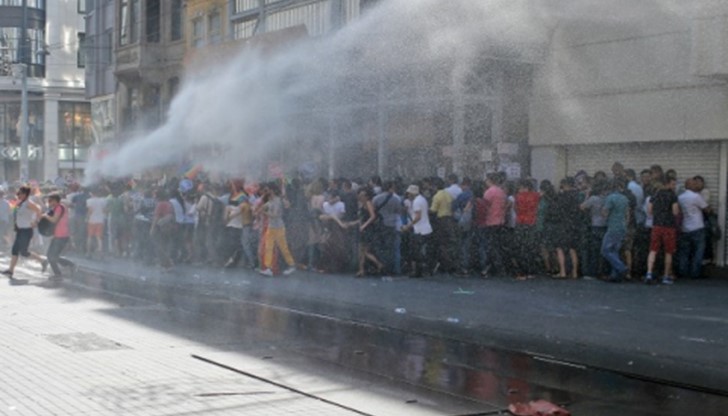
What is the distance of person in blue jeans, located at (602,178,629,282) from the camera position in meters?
15.3

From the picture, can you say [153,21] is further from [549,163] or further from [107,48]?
[549,163]

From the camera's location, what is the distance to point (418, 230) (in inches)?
672

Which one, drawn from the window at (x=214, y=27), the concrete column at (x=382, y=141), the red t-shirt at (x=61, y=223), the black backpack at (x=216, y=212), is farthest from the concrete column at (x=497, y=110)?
the window at (x=214, y=27)

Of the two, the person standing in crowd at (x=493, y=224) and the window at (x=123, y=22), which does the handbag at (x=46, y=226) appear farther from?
the window at (x=123, y=22)

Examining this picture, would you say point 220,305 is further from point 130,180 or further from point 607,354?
point 130,180

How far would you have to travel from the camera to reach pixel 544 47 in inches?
748

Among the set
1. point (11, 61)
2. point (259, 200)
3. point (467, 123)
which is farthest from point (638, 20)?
point (11, 61)

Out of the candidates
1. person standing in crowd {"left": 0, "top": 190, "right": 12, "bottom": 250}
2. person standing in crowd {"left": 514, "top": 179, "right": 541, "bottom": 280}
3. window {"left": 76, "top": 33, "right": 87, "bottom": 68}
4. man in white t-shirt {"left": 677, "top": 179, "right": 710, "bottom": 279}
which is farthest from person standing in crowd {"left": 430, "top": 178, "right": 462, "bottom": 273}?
Answer: window {"left": 76, "top": 33, "right": 87, "bottom": 68}

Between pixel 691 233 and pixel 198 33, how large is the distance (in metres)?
21.4

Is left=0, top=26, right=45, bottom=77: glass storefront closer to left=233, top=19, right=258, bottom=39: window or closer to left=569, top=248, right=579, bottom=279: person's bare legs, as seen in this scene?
left=233, top=19, right=258, bottom=39: window

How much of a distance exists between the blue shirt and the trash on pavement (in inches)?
333

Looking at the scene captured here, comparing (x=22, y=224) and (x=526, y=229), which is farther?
(x=22, y=224)

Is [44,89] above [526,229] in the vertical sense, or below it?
above

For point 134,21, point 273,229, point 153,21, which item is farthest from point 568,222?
point 134,21
